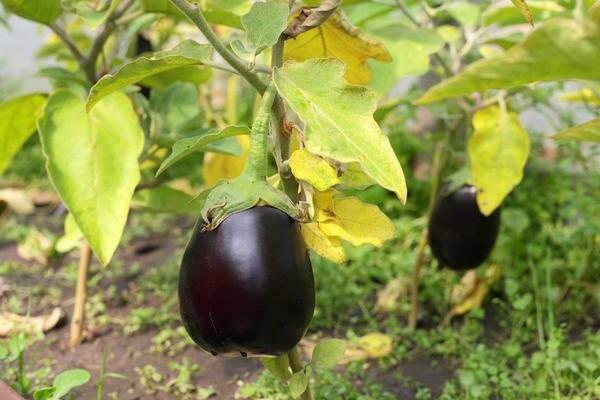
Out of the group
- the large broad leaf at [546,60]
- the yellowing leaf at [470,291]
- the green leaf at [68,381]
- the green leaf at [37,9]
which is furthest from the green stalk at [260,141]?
the yellowing leaf at [470,291]

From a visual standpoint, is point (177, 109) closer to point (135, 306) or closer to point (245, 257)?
point (135, 306)

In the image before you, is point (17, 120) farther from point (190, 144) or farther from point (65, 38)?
point (190, 144)

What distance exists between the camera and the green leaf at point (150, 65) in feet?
2.22

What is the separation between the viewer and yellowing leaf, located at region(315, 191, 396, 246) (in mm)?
712

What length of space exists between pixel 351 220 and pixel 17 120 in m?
0.64

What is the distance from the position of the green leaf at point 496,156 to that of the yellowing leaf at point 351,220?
400mm

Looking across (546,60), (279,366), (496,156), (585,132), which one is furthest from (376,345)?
(546,60)

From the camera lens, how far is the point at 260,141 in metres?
0.69

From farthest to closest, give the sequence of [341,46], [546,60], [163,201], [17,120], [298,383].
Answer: [163,201]
[17,120]
[341,46]
[298,383]
[546,60]

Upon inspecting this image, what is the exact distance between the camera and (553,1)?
4.06 ft

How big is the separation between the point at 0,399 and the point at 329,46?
0.50 metres

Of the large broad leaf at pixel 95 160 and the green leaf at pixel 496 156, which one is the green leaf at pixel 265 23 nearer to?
the large broad leaf at pixel 95 160

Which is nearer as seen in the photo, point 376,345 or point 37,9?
point 37,9

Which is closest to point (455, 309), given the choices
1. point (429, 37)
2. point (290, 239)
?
point (429, 37)
